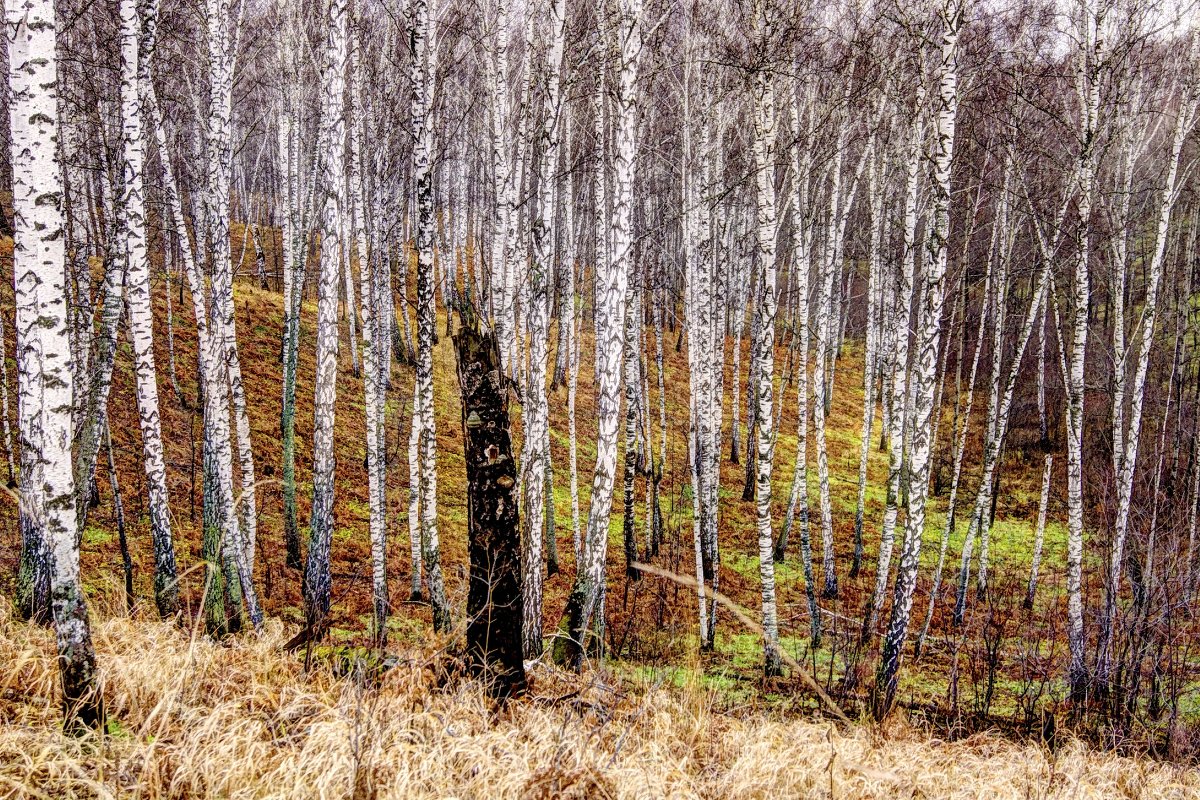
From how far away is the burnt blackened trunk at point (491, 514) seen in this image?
4801 millimetres

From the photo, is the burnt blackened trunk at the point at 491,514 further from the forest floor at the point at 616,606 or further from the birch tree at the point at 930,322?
the birch tree at the point at 930,322

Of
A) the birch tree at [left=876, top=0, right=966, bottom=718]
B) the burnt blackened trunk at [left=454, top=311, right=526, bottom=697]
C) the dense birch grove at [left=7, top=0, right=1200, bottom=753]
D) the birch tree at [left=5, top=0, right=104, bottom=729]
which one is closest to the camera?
the birch tree at [left=5, top=0, right=104, bottom=729]

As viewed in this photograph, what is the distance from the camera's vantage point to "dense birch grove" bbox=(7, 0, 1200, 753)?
5.84 metres

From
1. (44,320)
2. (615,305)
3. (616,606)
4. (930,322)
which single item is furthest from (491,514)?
(616,606)

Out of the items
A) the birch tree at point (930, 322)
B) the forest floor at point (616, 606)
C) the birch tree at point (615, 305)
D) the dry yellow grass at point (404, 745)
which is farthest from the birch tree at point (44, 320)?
the birch tree at point (930, 322)

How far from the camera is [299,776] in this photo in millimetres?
3449

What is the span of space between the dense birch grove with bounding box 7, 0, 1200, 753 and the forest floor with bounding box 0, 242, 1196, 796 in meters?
0.15

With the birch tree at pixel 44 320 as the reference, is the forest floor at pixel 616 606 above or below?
below

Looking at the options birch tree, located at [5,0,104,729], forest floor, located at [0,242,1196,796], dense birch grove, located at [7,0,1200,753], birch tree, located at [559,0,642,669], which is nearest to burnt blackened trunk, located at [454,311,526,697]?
Answer: dense birch grove, located at [7,0,1200,753]

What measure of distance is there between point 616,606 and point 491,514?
767 centimetres

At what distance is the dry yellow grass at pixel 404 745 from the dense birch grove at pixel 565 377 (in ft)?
1.34

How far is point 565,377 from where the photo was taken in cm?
2184

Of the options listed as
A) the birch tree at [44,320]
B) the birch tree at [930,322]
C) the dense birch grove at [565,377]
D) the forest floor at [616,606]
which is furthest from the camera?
the birch tree at [930,322]

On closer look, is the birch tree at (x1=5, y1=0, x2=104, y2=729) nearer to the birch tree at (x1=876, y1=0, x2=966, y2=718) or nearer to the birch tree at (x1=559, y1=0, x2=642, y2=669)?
the birch tree at (x1=559, y1=0, x2=642, y2=669)
